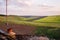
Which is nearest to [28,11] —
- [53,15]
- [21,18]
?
[21,18]

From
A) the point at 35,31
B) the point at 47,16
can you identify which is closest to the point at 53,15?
the point at 47,16

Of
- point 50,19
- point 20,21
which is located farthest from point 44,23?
Result: point 20,21

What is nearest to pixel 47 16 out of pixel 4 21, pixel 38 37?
pixel 38 37

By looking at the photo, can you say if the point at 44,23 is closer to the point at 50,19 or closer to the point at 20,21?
the point at 50,19

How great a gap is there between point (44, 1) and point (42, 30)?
0.30m

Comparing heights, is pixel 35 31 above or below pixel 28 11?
below

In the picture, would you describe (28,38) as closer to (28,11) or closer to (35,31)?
(35,31)

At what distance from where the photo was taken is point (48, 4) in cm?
261

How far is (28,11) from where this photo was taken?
8.55 feet

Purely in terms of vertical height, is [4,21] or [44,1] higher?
[44,1]

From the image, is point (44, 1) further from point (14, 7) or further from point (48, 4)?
point (14, 7)

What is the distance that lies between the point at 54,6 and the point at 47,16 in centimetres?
13

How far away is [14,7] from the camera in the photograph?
103 inches

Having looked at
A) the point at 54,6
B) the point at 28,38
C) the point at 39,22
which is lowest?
the point at 28,38
